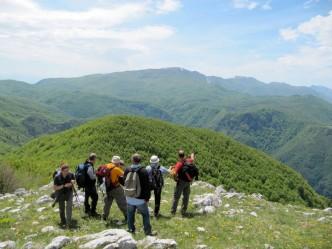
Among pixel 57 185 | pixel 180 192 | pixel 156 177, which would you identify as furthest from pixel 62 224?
pixel 180 192

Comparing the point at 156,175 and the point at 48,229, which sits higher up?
the point at 156,175

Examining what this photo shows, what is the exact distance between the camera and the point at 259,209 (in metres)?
22.9

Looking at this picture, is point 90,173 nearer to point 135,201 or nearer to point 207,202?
point 135,201

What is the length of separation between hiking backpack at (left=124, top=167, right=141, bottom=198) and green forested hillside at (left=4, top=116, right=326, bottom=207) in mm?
54097

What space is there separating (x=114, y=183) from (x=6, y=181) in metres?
17.7

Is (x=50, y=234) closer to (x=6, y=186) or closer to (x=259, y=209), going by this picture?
(x=259, y=209)

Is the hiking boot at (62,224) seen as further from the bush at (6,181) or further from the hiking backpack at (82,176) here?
the bush at (6,181)

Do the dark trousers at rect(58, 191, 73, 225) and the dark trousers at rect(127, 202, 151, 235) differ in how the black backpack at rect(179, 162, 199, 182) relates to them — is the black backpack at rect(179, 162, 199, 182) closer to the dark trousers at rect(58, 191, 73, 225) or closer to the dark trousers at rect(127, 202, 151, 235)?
the dark trousers at rect(127, 202, 151, 235)

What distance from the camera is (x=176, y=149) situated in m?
89.2

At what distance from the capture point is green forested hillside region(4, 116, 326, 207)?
256 feet

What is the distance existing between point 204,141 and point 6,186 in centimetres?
7326

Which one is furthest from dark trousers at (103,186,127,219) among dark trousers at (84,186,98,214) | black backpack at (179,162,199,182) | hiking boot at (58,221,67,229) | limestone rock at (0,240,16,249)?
limestone rock at (0,240,16,249)

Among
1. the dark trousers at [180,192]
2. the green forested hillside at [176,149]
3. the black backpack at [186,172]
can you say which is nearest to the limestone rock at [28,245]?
the dark trousers at [180,192]

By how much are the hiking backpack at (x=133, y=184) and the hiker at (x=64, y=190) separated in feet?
10.6
